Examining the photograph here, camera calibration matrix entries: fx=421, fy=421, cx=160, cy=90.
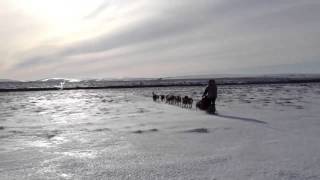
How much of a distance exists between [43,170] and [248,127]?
7.34 m

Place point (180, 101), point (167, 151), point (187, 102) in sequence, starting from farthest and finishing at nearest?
point (180, 101) → point (187, 102) → point (167, 151)

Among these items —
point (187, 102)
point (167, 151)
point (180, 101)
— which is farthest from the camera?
point (180, 101)

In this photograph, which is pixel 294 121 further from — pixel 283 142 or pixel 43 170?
pixel 43 170

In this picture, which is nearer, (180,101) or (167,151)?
(167,151)

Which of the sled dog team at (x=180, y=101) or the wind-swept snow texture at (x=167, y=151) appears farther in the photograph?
the sled dog team at (x=180, y=101)

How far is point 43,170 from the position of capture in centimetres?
797

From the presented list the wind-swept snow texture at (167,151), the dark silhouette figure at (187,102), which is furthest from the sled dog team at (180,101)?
the wind-swept snow texture at (167,151)

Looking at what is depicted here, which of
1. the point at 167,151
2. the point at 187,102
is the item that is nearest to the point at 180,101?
the point at 187,102

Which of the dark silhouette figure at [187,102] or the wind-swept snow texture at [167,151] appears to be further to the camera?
the dark silhouette figure at [187,102]

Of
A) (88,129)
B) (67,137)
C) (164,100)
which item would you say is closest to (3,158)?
(67,137)

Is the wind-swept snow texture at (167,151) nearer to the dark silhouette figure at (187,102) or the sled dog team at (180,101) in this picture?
the dark silhouette figure at (187,102)

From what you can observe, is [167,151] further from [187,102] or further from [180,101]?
[180,101]

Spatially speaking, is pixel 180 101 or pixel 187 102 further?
pixel 180 101

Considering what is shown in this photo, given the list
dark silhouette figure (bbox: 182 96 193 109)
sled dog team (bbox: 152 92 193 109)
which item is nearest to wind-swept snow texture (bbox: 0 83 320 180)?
dark silhouette figure (bbox: 182 96 193 109)
